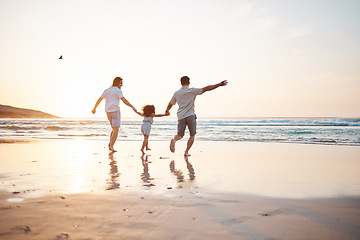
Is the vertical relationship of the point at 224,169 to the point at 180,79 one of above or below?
below

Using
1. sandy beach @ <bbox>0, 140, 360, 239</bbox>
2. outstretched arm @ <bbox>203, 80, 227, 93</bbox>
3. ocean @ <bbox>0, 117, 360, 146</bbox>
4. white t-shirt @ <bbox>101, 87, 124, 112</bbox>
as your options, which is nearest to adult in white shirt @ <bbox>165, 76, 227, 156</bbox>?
outstretched arm @ <bbox>203, 80, 227, 93</bbox>

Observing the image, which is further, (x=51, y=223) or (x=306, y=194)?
(x=306, y=194)

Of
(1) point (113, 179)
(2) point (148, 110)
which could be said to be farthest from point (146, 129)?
(1) point (113, 179)

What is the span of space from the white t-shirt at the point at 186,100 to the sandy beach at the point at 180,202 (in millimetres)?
2334

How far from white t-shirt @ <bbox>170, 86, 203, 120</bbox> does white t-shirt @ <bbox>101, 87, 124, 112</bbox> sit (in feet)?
6.21

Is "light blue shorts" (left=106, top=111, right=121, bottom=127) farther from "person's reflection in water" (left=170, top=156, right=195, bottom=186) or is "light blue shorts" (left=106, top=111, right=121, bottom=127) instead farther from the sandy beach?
the sandy beach

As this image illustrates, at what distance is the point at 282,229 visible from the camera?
2191 millimetres

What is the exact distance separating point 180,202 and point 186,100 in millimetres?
4507

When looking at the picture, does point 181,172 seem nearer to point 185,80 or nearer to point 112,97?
point 185,80

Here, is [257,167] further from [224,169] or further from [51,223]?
[51,223]

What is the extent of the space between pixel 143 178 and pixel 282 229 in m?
2.54

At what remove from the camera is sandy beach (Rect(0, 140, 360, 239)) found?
2176 mm

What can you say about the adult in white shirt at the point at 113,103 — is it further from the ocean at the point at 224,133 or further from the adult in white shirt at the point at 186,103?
the ocean at the point at 224,133

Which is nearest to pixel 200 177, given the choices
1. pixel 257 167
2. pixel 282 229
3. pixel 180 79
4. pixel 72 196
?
pixel 257 167
